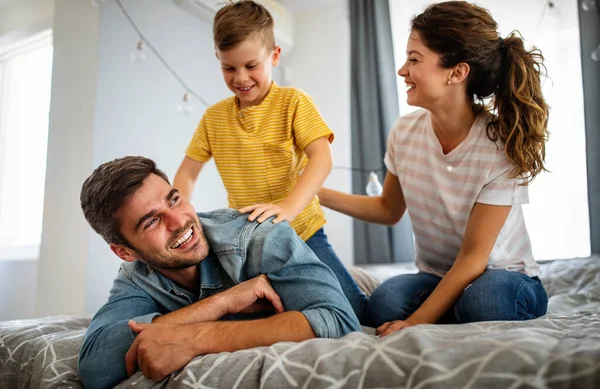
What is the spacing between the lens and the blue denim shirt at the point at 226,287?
43.1 inches

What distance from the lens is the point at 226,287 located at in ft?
4.25

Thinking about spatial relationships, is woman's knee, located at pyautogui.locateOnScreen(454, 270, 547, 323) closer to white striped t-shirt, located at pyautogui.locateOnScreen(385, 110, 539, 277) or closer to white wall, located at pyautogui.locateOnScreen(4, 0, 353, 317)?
white striped t-shirt, located at pyautogui.locateOnScreen(385, 110, 539, 277)

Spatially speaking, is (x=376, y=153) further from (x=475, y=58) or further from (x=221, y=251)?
(x=221, y=251)

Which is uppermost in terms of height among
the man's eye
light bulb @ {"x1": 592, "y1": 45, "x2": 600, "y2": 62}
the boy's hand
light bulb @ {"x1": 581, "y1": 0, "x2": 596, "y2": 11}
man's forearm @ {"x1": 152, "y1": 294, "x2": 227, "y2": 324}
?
light bulb @ {"x1": 581, "y1": 0, "x2": 596, "y2": 11}

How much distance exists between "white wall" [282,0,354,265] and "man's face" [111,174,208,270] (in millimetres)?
2439

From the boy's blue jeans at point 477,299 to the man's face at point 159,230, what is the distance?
1.92 ft

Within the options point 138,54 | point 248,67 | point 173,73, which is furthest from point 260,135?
point 173,73

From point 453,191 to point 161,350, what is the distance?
3.04ft

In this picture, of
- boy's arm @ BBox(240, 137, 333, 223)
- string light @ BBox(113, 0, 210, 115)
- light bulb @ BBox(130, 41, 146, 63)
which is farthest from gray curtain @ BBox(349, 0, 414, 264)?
boy's arm @ BBox(240, 137, 333, 223)

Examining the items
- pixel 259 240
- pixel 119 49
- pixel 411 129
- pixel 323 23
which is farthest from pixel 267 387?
pixel 323 23

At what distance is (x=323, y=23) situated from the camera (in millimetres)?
3846

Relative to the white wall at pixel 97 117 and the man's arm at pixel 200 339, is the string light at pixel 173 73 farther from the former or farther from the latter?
the man's arm at pixel 200 339

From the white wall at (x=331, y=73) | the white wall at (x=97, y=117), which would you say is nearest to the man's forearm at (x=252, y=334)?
the white wall at (x=97, y=117)

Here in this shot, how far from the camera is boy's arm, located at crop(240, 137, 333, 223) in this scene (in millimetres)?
1288
